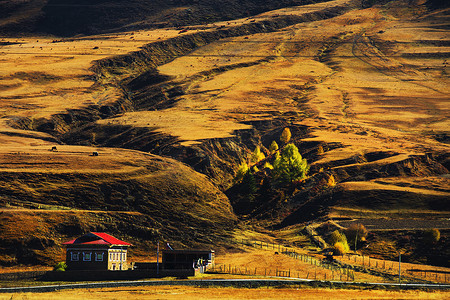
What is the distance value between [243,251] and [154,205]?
22644mm

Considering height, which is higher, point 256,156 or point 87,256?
point 256,156

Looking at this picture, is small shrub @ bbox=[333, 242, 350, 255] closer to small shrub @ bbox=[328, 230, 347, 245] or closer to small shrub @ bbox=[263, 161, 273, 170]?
small shrub @ bbox=[328, 230, 347, 245]

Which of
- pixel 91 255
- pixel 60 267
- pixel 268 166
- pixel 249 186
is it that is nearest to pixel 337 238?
pixel 249 186

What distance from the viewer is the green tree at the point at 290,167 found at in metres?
172

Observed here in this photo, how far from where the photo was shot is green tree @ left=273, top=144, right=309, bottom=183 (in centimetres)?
17162

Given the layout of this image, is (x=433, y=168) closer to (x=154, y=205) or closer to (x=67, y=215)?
(x=154, y=205)

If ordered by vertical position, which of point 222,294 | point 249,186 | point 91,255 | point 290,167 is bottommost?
point 222,294

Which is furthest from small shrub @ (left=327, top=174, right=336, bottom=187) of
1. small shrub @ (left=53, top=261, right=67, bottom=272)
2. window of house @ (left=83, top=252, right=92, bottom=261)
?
small shrub @ (left=53, top=261, right=67, bottom=272)

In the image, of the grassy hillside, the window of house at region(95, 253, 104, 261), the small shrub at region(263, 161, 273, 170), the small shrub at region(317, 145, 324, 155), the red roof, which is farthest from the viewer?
the small shrub at region(317, 145, 324, 155)

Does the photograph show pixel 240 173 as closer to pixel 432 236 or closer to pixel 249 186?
pixel 249 186

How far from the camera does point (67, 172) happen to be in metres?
142

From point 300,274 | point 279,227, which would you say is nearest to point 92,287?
point 300,274

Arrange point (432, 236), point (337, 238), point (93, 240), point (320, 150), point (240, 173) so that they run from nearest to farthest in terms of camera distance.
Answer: point (93, 240) < point (432, 236) < point (337, 238) < point (240, 173) < point (320, 150)

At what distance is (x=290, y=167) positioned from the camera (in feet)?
567
